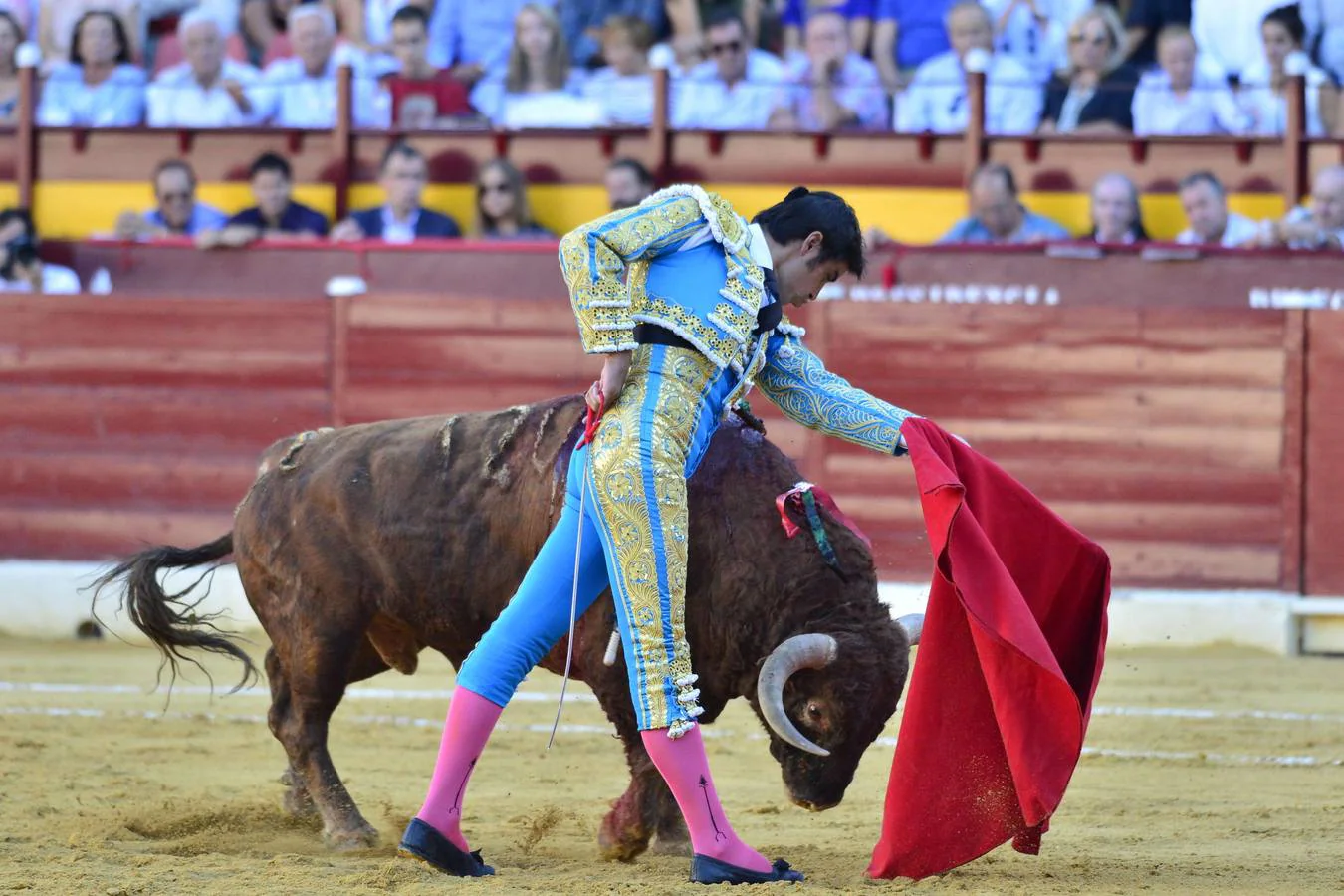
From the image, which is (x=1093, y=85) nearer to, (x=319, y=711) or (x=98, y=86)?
(x=98, y=86)

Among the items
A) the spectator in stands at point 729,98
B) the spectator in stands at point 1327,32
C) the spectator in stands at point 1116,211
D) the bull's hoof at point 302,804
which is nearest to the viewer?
the bull's hoof at point 302,804

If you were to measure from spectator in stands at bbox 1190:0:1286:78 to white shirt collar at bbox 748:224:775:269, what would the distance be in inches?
208

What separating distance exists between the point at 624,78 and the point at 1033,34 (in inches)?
69.1

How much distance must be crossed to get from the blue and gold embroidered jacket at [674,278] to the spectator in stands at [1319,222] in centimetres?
439

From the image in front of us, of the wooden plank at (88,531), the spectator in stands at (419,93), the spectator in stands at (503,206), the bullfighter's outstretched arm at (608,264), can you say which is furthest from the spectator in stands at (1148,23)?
the bullfighter's outstretched arm at (608,264)

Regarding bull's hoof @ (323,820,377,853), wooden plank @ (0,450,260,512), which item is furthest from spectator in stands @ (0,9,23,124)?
bull's hoof @ (323,820,377,853)

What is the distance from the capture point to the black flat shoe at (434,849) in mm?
Result: 3361

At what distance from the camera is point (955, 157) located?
8117 millimetres

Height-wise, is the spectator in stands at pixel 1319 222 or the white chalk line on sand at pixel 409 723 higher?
the spectator in stands at pixel 1319 222

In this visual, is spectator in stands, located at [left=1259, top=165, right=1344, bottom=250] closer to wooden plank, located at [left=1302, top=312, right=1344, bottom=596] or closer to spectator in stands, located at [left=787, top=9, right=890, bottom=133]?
wooden plank, located at [left=1302, top=312, right=1344, bottom=596]

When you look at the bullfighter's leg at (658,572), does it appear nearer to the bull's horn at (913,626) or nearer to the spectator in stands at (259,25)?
the bull's horn at (913,626)

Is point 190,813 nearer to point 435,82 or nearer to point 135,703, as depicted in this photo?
point 135,703

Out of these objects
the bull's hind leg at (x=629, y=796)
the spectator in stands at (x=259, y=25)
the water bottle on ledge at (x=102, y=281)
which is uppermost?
the spectator in stands at (x=259, y=25)

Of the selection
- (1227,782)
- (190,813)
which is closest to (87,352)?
(190,813)
